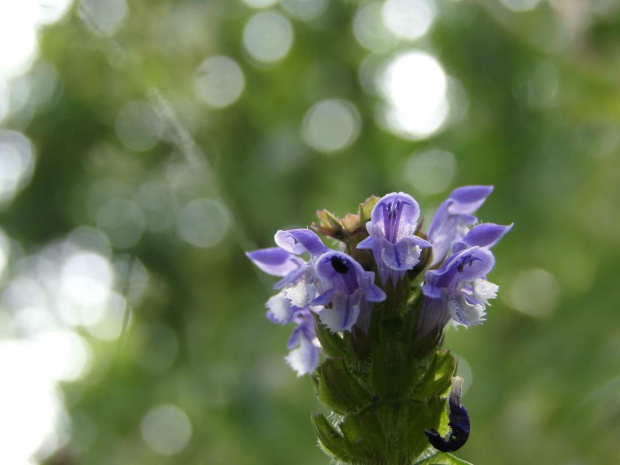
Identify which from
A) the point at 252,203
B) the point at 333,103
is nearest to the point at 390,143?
the point at 333,103

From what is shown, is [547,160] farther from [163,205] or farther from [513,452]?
[163,205]

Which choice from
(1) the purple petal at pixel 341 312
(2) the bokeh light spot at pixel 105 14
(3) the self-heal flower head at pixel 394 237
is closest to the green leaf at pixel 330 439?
(1) the purple petal at pixel 341 312

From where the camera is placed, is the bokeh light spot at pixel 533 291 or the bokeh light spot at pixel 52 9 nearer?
the bokeh light spot at pixel 52 9

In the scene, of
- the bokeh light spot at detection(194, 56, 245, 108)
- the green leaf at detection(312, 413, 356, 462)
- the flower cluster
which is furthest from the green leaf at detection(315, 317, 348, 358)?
the bokeh light spot at detection(194, 56, 245, 108)

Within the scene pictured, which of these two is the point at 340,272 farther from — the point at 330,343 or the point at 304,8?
the point at 304,8

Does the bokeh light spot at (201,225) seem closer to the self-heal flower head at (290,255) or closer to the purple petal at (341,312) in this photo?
the self-heal flower head at (290,255)

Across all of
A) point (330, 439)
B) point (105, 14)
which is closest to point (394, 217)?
point (330, 439)
